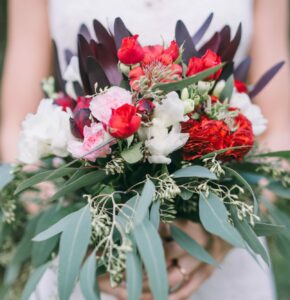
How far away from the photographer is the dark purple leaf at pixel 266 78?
2.95 ft

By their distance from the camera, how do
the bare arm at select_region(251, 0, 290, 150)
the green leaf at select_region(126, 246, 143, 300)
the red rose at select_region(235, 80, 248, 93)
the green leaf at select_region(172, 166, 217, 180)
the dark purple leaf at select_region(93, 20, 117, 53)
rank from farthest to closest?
the bare arm at select_region(251, 0, 290, 150) → the red rose at select_region(235, 80, 248, 93) → the dark purple leaf at select_region(93, 20, 117, 53) → the green leaf at select_region(172, 166, 217, 180) → the green leaf at select_region(126, 246, 143, 300)

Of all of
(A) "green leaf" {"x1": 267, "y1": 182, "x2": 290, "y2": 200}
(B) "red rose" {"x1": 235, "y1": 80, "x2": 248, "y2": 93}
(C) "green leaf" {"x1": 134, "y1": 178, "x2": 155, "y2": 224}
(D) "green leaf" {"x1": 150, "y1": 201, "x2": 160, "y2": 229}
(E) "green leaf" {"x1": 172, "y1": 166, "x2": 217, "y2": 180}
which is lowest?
(A) "green leaf" {"x1": 267, "y1": 182, "x2": 290, "y2": 200}

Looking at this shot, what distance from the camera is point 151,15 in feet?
4.14

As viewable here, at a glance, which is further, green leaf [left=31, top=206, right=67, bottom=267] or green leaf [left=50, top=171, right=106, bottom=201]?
green leaf [left=31, top=206, right=67, bottom=267]

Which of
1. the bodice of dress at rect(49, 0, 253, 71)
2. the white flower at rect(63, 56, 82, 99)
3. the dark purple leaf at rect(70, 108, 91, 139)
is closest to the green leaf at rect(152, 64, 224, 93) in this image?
the dark purple leaf at rect(70, 108, 91, 139)

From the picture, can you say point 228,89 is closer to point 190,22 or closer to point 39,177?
point 39,177

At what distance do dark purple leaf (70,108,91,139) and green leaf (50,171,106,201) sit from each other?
6 cm

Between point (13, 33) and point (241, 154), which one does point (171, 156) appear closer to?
point (241, 154)

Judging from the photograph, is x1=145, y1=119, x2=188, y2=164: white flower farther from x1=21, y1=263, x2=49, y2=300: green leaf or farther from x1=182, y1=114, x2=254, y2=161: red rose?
x1=21, y1=263, x2=49, y2=300: green leaf

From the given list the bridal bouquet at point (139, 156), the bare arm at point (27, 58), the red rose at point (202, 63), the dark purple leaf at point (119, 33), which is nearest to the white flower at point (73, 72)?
the bridal bouquet at point (139, 156)

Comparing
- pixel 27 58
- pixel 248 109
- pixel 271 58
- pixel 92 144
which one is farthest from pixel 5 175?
pixel 271 58

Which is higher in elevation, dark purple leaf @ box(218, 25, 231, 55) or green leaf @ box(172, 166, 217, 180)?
dark purple leaf @ box(218, 25, 231, 55)

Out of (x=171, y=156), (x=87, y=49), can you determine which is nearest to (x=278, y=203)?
(x=171, y=156)

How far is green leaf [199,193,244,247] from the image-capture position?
0.66 m
